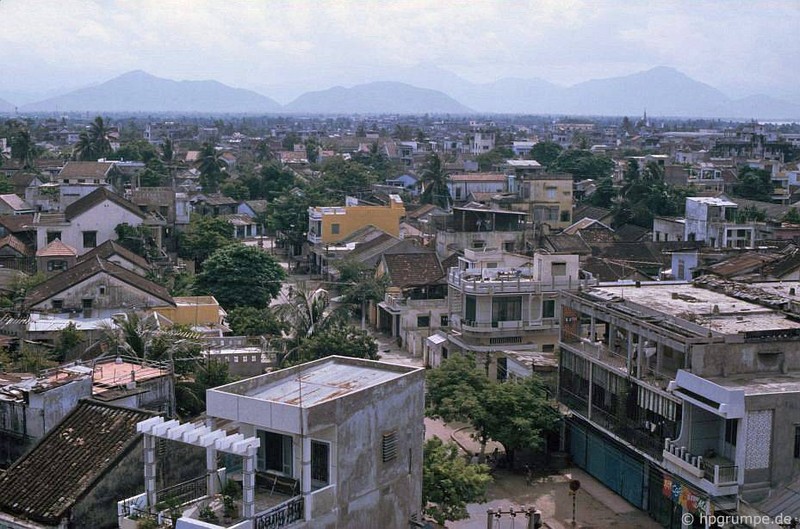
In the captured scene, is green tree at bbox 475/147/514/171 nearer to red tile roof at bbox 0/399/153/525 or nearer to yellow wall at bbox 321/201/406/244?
yellow wall at bbox 321/201/406/244

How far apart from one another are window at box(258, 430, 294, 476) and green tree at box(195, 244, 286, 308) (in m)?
27.8

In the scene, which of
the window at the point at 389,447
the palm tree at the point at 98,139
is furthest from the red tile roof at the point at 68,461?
the palm tree at the point at 98,139

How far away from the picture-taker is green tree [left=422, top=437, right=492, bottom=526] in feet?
66.4

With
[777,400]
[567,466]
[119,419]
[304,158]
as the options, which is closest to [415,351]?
[567,466]

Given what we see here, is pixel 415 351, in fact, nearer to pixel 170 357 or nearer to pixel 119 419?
pixel 170 357

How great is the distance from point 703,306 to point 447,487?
28.9ft

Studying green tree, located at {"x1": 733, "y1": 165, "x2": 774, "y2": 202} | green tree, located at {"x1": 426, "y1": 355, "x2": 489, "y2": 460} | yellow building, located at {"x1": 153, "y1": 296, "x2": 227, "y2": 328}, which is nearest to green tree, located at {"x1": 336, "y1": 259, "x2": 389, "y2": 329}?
yellow building, located at {"x1": 153, "y1": 296, "x2": 227, "y2": 328}

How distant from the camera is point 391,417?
15719 mm

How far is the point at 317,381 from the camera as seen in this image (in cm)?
1680

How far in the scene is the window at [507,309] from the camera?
112 ft

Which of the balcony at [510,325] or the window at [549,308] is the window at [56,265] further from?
the window at [549,308]

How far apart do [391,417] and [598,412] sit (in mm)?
11039

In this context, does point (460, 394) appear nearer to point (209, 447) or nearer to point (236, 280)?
point (209, 447)

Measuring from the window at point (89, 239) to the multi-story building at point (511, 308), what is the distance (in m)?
21.0
